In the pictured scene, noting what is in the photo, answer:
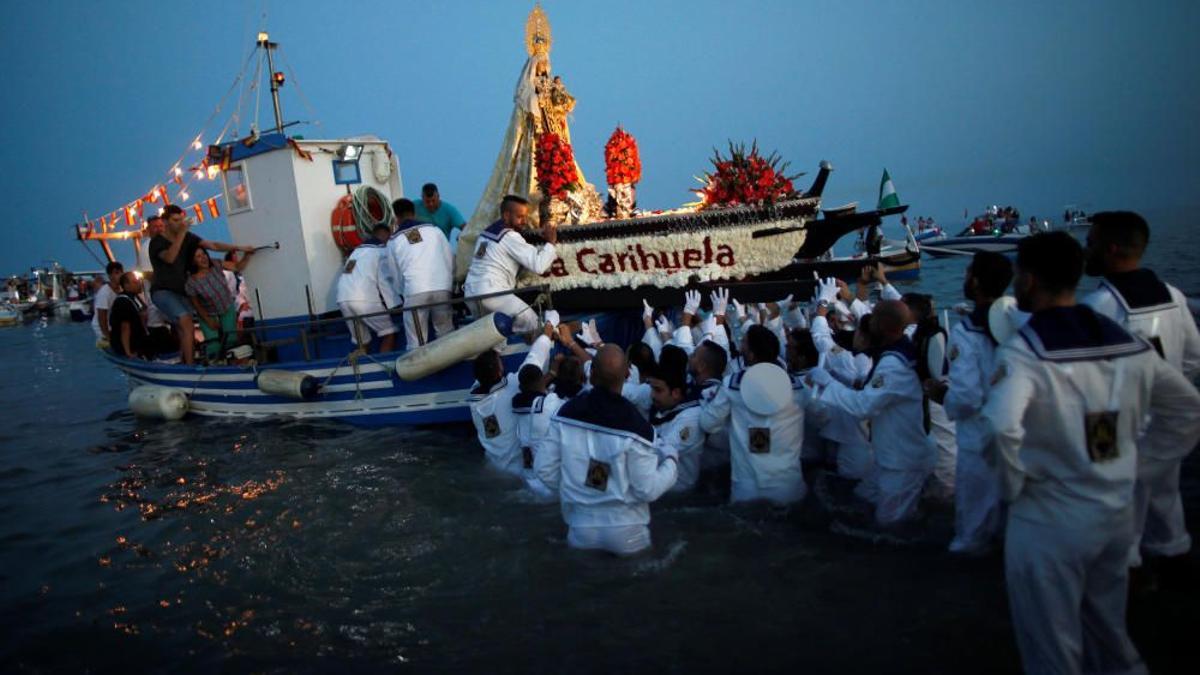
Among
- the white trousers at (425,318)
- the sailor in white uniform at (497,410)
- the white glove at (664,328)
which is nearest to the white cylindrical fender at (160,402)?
the white trousers at (425,318)

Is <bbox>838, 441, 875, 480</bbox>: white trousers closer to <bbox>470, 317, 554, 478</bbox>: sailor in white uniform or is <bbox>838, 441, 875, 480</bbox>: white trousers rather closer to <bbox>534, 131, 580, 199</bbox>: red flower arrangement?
<bbox>470, 317, 554, 478</bbox>: sailor in white uniform

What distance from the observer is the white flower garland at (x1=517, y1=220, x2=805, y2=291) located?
8.12 m

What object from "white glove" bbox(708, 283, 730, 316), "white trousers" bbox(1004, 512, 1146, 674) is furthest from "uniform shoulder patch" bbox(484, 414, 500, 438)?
"white trousers" bbox(1004, 512, 1146, 674)

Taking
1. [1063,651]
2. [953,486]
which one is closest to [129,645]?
[1063,651]

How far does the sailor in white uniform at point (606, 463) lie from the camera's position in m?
4.30

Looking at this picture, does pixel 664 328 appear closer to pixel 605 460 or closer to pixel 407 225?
pixel 605 460

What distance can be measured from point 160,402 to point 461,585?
829cm

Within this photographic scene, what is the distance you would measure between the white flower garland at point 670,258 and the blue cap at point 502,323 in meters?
1.13

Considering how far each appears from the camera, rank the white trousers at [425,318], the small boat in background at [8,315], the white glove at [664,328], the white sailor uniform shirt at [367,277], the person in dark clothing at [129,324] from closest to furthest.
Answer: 1. the white glove at [664,328]
2. the white trousers at [425,318]
3. the white sailor uniform shirt at [367,277]
4. the person in dark clothing at [129,324]
5. the small boat in background at [8,315]

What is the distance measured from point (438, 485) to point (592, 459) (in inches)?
132

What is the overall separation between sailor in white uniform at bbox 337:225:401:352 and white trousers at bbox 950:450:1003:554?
24.0ft

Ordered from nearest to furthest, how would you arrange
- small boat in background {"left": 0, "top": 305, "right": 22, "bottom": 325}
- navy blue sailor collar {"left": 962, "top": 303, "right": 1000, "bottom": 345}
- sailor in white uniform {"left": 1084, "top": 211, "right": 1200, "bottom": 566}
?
sailor in white uniform {"left": 1084, "top": 211, "right": 1200, "bottom": 566}, navy blue sailor collar {"left": 962, "top": 303, "right": 1000, "bottom": 345}, small boat in background {"left": 0, "top": 305, "right": 22, "bottom": 325}

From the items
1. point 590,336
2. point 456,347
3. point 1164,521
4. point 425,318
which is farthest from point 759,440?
point 425,318

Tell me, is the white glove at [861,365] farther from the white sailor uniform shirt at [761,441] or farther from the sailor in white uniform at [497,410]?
the sailor in white uniform at [497,410]
